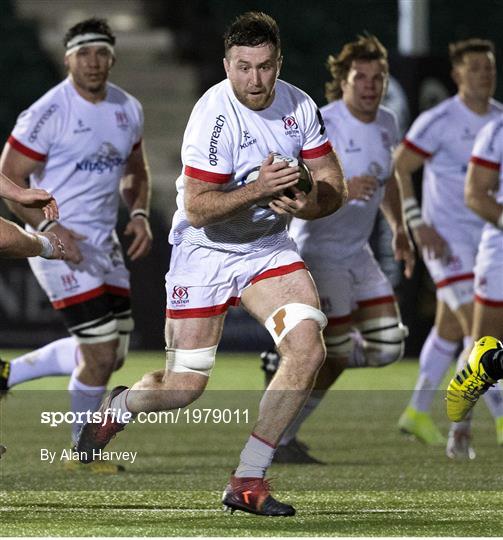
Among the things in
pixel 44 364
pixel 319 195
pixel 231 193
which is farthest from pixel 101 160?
pixel 231 193

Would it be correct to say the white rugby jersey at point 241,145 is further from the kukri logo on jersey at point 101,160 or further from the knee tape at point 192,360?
the kukri logo on jersey at point 101,160

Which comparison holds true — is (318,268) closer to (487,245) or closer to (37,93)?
(487,245)

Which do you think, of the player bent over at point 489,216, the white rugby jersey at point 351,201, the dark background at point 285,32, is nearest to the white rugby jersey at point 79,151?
the white rugby jersey at point 351,201

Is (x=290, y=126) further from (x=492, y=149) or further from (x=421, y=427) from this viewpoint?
(x=421, y=427)

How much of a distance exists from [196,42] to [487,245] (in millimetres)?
13263

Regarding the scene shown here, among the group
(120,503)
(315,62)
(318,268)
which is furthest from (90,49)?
(315,62)

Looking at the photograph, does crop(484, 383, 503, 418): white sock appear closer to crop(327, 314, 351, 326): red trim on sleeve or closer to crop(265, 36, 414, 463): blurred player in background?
crop(265, 36, 414, 463): blurred player in background

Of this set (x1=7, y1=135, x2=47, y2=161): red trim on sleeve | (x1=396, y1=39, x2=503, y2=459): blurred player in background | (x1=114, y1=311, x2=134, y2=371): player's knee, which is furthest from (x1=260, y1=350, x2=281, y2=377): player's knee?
(x1=7, y1=135, x2=47, y2=161): red trim on sleeve

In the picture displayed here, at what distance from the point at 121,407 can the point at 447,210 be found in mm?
3758

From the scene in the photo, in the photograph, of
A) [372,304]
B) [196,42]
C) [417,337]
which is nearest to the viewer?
[372,304]

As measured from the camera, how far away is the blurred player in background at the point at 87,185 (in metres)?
8.79

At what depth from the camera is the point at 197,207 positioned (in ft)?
21.7

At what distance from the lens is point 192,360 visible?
6965 millimetres

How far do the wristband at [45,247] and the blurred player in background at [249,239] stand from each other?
1.69 feet
